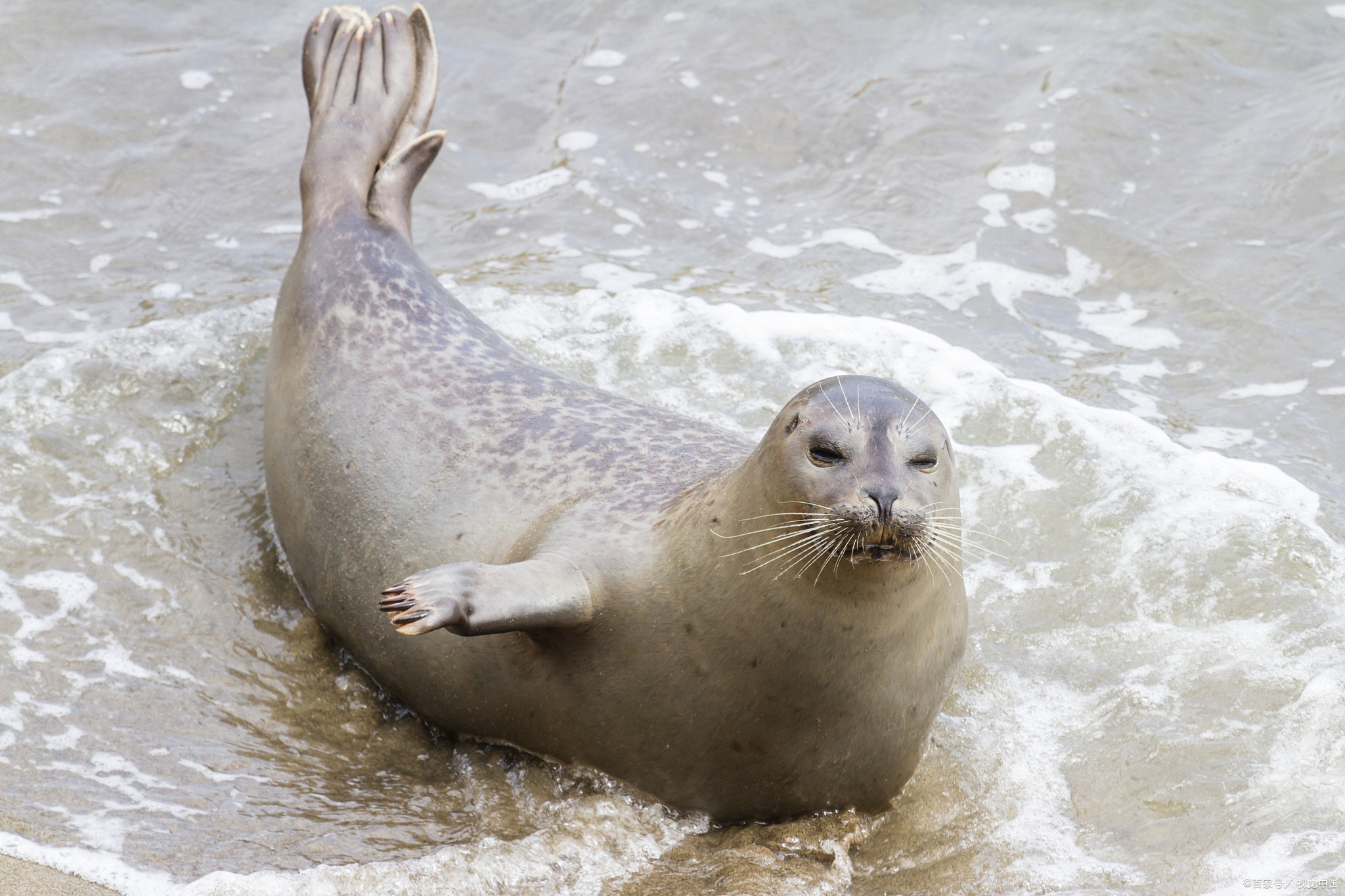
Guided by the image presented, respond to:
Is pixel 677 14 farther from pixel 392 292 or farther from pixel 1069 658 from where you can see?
pixel 1069 658

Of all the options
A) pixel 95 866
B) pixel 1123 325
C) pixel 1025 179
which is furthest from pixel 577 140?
pixel 95 866

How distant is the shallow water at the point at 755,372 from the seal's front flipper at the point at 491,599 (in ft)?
1.98

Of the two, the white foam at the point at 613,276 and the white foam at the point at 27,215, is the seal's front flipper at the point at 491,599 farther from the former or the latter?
the white foam at the point at 27,215

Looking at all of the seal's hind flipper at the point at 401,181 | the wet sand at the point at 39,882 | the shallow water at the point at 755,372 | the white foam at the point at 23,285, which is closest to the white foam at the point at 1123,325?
the shallow water at the point at 755,372

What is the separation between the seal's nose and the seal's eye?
15 cm

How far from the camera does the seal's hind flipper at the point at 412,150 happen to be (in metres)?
5.18

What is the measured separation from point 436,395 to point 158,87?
425cm

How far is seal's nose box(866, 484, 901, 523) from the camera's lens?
3045 millimetres

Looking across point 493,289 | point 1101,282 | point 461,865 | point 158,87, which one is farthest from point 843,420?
point 158,87

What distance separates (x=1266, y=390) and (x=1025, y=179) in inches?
76.2

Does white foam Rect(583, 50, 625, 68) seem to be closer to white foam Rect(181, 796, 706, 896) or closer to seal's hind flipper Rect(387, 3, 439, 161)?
seal's hind flipper Rect(387, 3, 439, 161)

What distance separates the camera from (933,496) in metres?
3.24

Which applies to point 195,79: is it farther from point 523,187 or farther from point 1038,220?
point 1038,220

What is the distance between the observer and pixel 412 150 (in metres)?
5.34
